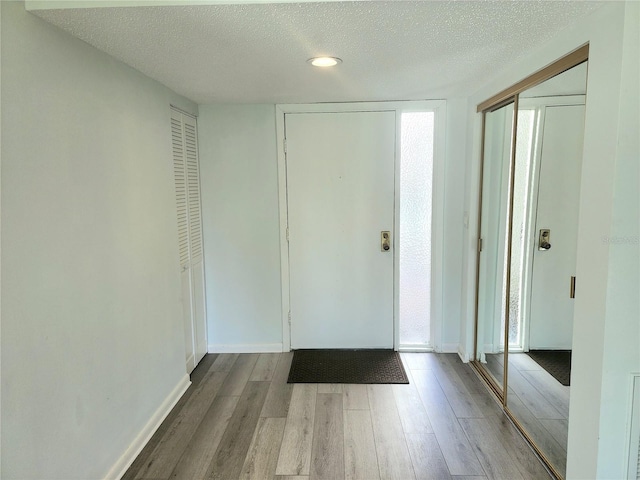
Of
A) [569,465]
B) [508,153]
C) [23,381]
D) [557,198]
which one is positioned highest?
[508,153]

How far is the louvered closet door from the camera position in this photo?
2803 mm

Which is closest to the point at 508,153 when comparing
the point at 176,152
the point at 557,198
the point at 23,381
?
the point at 557,198

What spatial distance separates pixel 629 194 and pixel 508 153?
3.57 feet

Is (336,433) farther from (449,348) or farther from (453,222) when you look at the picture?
(453,222)

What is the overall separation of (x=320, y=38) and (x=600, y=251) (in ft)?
4.60

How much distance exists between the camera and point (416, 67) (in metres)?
2.16

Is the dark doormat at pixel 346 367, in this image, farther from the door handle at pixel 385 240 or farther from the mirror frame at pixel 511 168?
the door handle at pixel 385 240

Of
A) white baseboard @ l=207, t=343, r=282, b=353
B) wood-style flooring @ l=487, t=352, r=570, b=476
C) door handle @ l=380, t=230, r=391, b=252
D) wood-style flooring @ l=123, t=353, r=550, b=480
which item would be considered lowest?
wood-style flooring @ l=123, t=353, r=550, b=480

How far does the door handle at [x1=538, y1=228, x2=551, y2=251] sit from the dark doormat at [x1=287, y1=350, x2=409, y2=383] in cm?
141

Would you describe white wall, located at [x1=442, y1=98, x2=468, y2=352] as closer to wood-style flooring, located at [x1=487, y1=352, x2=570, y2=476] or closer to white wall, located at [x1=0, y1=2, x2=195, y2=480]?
wood-style flooring, located at [x1=487, y1=352, x2=570, y2=476]

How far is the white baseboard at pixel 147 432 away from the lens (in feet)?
6.34

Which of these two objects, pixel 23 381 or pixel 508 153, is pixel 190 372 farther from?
pixel 508 153

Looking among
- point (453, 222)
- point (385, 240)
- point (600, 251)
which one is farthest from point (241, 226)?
point (600, 251)

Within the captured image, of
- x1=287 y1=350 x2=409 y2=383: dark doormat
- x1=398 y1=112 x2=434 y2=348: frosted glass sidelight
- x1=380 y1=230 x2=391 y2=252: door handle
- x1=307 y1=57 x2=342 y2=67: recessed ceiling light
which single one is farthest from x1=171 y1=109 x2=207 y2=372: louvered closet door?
x1=398 y1=112 x2=434 y2=348: frosted glass sidelight
